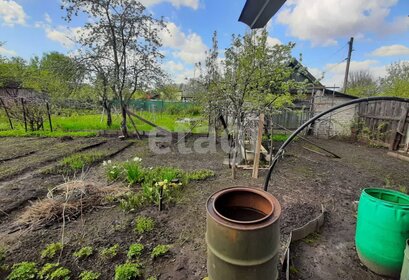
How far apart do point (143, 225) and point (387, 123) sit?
10.3 metres

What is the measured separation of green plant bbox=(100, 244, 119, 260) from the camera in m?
2.33

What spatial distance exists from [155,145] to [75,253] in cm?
551

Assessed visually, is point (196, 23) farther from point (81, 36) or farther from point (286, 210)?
point (286, 210)

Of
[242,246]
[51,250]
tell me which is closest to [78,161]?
[51,250]

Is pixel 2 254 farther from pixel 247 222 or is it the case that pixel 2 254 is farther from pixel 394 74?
pixel 394 74

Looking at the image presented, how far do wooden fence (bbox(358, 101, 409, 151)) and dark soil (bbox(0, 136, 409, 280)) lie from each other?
10.5ft

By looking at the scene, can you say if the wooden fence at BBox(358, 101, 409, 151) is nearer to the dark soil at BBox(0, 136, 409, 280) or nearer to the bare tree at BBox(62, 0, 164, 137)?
the dark soil at BBox(0, 136, 409, 280)

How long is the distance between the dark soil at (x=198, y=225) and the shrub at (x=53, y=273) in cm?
9

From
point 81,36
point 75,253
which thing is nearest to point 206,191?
point 75,253

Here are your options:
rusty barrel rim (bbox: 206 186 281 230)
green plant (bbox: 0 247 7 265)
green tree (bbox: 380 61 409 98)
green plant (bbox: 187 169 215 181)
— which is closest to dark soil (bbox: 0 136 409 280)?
green plant (bbox: 0 247 7 265)

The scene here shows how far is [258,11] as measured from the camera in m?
1.79

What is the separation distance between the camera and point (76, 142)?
26.1 ft

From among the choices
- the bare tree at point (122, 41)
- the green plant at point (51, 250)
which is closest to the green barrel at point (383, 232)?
the green plant at point (51, 250)

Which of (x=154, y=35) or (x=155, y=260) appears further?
(x=154, y=35)
